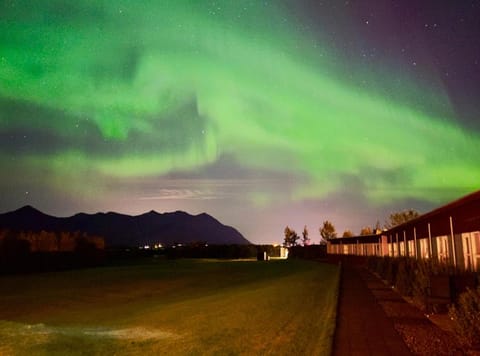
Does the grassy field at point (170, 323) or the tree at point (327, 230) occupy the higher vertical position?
the tree at point (327, 230)

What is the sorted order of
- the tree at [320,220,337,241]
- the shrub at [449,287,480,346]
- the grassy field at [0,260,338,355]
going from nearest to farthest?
the shrub at [449,287,480,346], the grassy field at [0,260,338,355], the tree at [320,220,337,241]

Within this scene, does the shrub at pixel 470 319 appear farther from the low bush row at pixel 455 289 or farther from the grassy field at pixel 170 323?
the grassy field at pixel 170 323

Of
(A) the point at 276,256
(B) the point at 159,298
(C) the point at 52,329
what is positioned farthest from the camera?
(A) the point at 276,256

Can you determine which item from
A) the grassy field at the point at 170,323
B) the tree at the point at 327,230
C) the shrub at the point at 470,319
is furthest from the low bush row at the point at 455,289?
the tree at the point at 327,230

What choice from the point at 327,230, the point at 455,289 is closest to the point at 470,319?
the point at 455,289

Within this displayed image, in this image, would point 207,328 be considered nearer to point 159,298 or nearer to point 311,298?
point 311,298

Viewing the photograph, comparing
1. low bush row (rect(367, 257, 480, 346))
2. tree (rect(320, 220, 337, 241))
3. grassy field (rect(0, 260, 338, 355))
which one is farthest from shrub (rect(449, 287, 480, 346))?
tree (rect(320, 220, 337, 241))

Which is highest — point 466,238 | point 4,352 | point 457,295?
point 466,238

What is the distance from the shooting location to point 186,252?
8862 cm

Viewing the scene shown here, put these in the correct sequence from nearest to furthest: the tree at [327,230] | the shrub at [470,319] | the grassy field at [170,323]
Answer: the shrub at [470,319], the grassy field at [170,323], the tree at [327,230]

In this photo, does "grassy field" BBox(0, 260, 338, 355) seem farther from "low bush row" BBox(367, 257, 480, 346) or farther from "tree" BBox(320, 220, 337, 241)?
"tree" BBox(320, 220, 337, 241)

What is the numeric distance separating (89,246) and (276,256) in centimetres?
3652

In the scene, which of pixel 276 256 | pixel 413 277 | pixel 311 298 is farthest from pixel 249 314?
pixel 276 256

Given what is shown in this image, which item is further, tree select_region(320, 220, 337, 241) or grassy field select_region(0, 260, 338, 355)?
tree select_region(320, 220, 337, 241)
